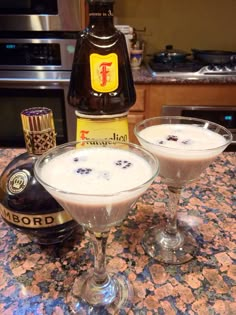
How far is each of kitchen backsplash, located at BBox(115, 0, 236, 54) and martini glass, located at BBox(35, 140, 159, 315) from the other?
6.02 feet

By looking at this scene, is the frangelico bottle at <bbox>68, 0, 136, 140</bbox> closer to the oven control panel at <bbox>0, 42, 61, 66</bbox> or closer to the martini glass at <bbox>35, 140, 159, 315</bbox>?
the martini glass at <bbox>35, 140, 159, 315</bbox>

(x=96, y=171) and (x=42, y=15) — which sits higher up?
(x=42, y=15)

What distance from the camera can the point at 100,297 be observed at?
1.58 ft

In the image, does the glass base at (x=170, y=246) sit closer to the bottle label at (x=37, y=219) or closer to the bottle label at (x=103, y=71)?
the bottle label at (x=37, y=219)

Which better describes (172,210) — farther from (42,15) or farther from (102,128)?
(42,15)

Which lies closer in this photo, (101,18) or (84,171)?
(84,171)

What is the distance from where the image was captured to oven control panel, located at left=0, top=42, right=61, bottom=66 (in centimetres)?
162

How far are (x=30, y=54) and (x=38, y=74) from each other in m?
0.11

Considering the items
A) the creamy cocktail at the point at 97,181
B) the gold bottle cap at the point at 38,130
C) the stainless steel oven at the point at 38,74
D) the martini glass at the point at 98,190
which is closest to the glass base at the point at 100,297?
the martini glass at the point at 98,190

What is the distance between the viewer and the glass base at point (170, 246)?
546 mm

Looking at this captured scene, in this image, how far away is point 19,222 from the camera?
0.51 meters

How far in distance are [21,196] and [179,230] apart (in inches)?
12.2

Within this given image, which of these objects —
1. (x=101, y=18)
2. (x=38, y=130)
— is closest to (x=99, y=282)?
(x=38, y=130)

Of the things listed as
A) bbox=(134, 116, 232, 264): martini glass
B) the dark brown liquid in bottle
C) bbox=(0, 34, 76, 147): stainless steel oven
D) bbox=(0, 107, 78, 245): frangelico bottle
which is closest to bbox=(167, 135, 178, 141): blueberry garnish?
bbox=(134, 116, 232, 264): martini glass
